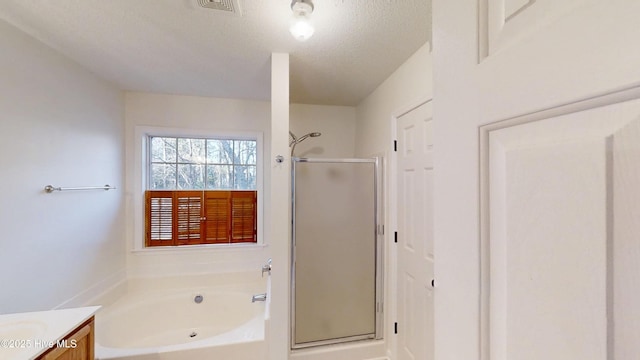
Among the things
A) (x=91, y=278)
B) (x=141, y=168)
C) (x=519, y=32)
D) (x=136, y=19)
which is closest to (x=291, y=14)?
(x=136, y=19)

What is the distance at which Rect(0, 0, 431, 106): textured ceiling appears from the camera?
138 centimetres

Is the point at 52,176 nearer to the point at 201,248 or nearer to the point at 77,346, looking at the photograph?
the point at 77,346

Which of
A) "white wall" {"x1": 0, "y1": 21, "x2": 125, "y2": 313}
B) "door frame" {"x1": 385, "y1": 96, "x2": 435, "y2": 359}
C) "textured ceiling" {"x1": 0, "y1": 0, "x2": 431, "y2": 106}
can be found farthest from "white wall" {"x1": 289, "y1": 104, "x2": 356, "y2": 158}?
"white wall" {"x1": 0, "y1": 21, "x2": 125, "y2": 313}

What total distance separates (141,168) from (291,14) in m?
2.17

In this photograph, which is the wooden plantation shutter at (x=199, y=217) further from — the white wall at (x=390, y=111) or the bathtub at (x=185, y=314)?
the white wall at (x=390, y=111)

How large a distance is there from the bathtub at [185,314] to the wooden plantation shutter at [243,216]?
40 centimetres

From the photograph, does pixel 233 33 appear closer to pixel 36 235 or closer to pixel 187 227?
pixel 36 235

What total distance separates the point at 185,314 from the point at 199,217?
3.04 ft

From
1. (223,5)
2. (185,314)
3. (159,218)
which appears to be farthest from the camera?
(159,218)

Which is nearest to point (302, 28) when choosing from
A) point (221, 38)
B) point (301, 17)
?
point (301, 17)

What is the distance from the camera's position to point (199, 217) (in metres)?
2.75

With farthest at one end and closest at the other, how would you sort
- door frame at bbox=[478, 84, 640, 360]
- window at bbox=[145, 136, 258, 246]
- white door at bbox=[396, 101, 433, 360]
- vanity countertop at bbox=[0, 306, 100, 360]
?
window at bbox=[145, 136, 258, 246] < white door at bbox=[396, 101, 433, 360] < vanity countertop at bbox=[0, 306, 100, 360] < door frame at bbox=[478, 84, 640, 360]

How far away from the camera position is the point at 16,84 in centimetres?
154

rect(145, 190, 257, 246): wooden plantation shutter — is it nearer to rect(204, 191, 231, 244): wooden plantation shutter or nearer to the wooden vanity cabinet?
rect(204, 191, 231, 244): wooden plantation shutter
